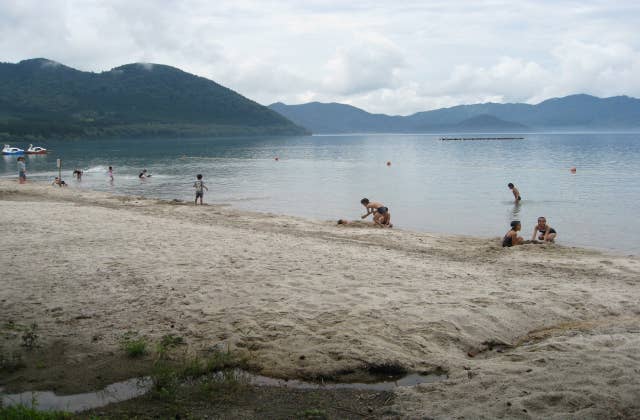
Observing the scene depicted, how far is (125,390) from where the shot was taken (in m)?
6.02

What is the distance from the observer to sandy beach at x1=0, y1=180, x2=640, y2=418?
226 inches

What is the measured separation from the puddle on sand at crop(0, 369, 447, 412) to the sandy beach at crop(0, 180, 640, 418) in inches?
8.1

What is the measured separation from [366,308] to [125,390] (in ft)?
13.0

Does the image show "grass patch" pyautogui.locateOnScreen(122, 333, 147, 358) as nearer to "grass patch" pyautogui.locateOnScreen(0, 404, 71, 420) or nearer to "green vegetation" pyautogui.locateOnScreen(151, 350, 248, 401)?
"green vegetation" pyautogui.locateOnScreen(151, 350, 248, 401)

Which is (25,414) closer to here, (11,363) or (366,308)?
(11,363)

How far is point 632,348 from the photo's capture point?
6.47 m

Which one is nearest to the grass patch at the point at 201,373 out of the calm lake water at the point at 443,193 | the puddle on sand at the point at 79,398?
the puddle on sand at the point at 79,398

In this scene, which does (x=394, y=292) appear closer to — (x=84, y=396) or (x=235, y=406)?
(x=235, y=406)

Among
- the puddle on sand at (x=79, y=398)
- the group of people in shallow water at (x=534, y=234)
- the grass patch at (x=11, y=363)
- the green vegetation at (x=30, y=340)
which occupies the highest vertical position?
the group of people in shallow water at (x=534, y=234)

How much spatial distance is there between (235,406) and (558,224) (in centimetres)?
2260

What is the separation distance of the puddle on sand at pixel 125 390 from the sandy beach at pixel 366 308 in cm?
20

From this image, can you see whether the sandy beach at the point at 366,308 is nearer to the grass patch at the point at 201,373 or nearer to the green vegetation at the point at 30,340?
the green vegetation at the point at 30,340

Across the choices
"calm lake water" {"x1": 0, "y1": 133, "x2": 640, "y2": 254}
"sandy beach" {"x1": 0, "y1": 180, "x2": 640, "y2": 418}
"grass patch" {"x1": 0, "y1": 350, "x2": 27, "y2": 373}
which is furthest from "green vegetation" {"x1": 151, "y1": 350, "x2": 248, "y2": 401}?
"calm lake water" {"x1": 0, "y1": 133, "x2": 640, "y2": 254}

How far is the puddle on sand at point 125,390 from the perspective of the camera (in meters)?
5.68
